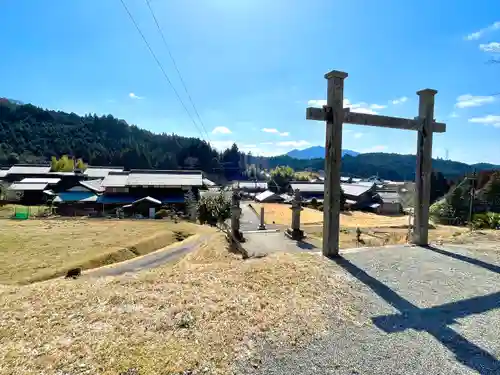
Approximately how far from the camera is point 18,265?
9086mm

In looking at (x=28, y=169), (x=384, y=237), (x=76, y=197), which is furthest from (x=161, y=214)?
(x=28, y=169)

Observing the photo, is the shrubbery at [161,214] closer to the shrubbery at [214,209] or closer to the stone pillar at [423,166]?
the shrubbery at [214,209]

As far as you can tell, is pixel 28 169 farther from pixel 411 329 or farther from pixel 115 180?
pixel 411 329

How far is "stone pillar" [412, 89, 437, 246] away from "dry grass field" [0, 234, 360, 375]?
2830 millimetres

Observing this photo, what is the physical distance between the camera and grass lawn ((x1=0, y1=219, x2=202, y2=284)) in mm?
8730

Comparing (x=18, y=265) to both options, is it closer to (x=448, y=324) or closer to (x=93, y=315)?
(x=93, y=315)

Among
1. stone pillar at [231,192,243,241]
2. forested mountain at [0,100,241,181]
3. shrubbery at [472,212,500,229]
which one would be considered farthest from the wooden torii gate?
forested mountain at [0,100,241,181]

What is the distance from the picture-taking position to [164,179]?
105 ft

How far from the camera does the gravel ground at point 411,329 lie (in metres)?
2.26

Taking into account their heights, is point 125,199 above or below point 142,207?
above

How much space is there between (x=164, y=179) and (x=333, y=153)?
29101 millimetres

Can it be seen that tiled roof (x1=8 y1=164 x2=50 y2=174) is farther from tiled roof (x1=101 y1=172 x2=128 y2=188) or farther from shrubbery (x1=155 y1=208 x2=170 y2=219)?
shrubbery (x1=155 y1=208 x2=170 y2=219)

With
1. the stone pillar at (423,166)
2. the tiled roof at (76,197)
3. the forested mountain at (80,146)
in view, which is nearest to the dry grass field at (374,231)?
the stone pillar at (423,166)

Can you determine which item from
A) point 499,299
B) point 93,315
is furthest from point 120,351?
point 499,299
